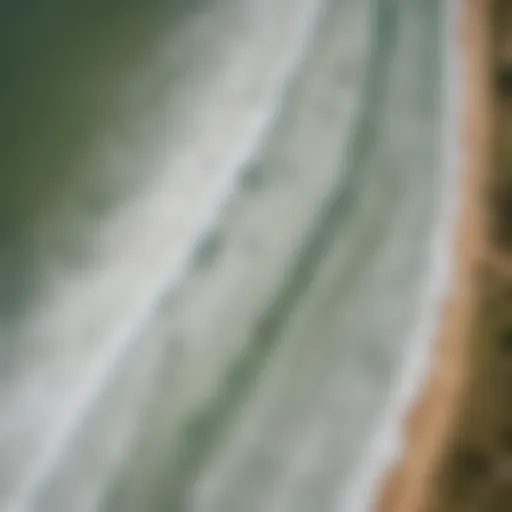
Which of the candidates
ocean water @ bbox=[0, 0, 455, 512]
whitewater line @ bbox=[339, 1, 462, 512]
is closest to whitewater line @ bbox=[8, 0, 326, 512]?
ocean water @ bbox=[0, 0, 455, 512]

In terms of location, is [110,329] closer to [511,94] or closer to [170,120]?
[170,120]

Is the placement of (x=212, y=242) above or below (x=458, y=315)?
above

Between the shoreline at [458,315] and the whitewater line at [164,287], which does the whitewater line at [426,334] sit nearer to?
the shoreline at [458,315]

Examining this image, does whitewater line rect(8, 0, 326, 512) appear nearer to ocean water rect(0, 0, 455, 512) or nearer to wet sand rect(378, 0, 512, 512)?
ocean water rect(0, 0, 455, 512)

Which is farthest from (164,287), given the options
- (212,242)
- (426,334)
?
(426,334)

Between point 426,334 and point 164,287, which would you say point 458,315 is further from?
point 164,287
